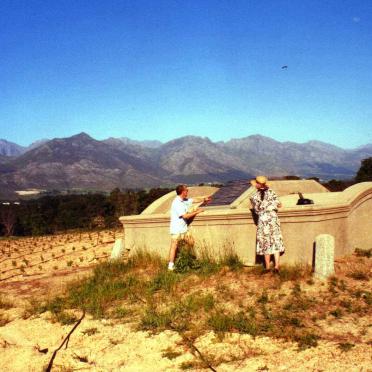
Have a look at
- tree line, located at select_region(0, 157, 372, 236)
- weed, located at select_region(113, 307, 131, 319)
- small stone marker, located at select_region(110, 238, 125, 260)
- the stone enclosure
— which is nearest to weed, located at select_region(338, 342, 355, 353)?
the stone enclosure

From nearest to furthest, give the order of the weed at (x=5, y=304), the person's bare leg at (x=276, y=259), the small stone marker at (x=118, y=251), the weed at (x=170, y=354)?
the weed at (x=170, y=354) → the person's bare leg at (x=276, y=259) → the weed at (x=5, y=304) → the small stone marker at (x=118, y=251)

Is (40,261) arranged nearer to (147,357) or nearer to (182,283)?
(182,283)

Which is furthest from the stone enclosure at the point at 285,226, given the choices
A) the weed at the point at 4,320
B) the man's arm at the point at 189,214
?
the weed at the point at 4,320

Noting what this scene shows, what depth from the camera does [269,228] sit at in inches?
336

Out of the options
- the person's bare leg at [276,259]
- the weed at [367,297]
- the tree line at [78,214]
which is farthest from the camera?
the tree line at [78,214]

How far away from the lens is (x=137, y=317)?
733 cm

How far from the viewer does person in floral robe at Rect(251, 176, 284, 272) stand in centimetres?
849

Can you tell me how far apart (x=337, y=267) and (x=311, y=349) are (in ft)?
11.2

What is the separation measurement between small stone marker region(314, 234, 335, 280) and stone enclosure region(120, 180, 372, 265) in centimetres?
53

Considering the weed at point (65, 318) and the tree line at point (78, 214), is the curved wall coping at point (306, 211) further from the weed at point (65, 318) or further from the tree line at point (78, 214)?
the tree line at point (78, 214)

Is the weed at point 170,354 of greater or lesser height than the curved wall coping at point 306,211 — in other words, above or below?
below

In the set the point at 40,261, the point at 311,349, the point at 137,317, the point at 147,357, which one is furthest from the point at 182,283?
the point at 40,261

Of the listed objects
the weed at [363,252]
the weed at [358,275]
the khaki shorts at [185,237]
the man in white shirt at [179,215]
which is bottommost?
the weed at [358,275]

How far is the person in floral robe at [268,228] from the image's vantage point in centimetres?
849
